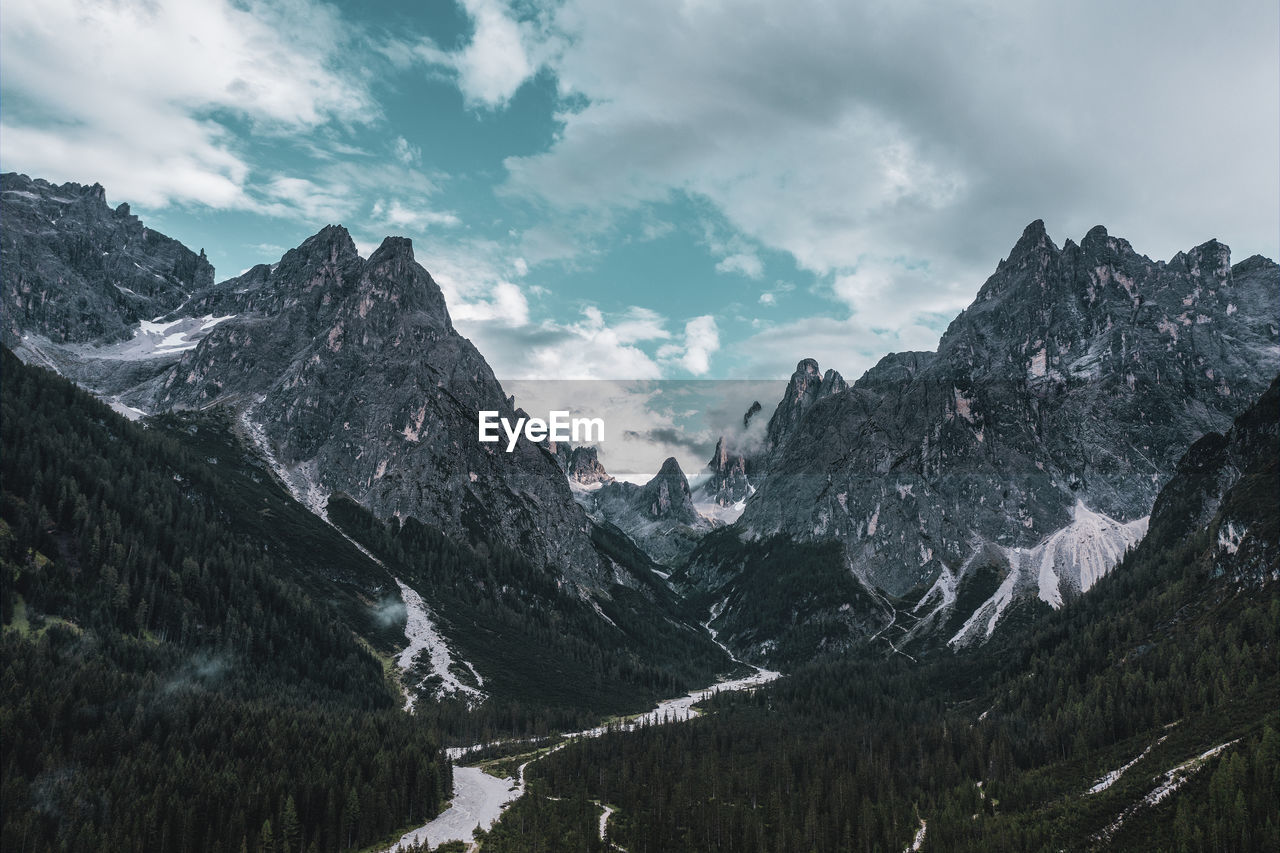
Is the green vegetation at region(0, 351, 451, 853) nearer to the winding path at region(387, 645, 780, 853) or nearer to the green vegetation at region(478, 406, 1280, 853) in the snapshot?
the winding path at region(387, 645, 780, 853)

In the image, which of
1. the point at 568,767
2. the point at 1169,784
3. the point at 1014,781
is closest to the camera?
the point at 1169,784

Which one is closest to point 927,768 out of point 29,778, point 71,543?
point 29,778

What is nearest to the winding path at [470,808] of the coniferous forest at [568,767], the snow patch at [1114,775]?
the coniferous forest at [568,767]

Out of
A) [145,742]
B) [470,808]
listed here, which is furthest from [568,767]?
[145,742]

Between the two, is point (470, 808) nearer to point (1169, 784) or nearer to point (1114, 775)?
point (1114, 775)

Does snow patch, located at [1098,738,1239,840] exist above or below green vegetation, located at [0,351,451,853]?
below

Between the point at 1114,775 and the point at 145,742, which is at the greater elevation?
the point at 145,742

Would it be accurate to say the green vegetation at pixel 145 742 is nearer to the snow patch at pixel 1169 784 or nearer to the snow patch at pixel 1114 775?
the snow patch at pixel 1169 784

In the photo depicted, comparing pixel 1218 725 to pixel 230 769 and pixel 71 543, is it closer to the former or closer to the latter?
pixel 230 769

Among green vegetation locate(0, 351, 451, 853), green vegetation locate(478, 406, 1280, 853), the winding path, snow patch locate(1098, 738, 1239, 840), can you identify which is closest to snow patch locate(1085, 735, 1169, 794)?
A: green vegetation locate(478, 406, 1280, 853)

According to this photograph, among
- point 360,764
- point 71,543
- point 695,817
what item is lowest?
point 695,817

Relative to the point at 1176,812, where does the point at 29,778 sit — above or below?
above
